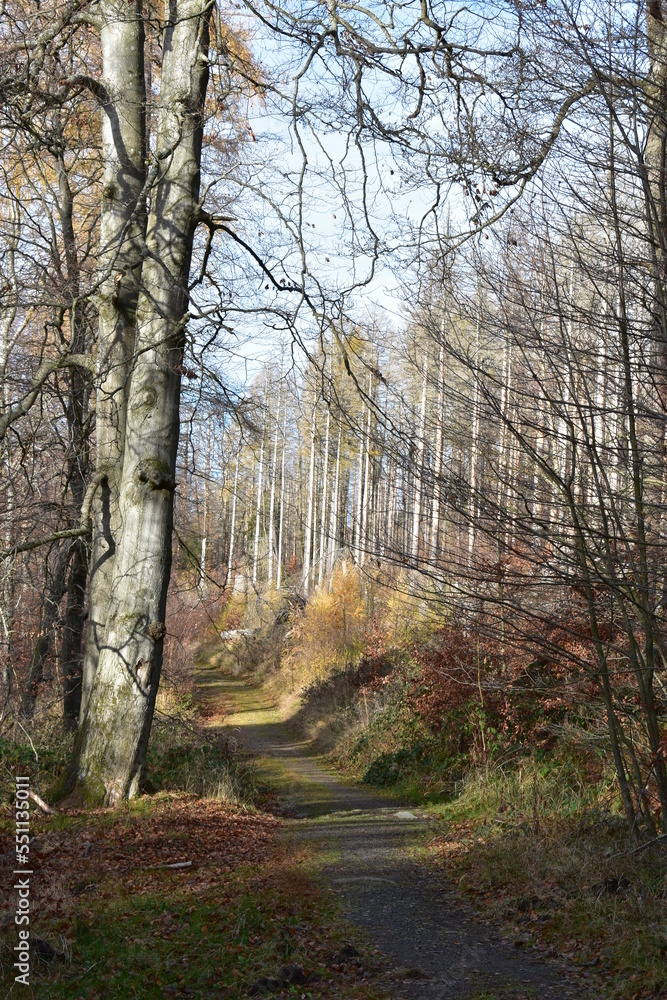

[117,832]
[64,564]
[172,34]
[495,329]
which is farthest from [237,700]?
[495,329]

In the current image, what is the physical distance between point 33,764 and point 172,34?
7.42 metres

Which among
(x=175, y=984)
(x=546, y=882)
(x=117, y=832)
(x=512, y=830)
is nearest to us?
(x=175, y=984)

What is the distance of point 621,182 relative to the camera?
4340 mm

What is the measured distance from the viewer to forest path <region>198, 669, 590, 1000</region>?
4492mm

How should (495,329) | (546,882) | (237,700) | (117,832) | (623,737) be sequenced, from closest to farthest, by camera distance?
(495,329) < (623,737) < (546,882) < (117,832) < (237,700)

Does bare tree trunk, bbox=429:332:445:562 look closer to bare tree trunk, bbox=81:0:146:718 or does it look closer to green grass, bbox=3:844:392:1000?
green grass, bbox=3:844:392:1000

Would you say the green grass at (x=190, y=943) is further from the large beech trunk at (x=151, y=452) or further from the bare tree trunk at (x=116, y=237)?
the bare tree trunk at (x=116, y=237)

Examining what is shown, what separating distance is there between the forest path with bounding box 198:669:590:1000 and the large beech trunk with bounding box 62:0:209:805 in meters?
2.07

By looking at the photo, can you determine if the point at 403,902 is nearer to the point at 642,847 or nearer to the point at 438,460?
the point at 642,847

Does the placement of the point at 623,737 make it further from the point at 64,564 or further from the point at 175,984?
the point at 64,564

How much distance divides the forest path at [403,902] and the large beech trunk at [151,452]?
2.07 m

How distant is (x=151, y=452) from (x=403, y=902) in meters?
4.48

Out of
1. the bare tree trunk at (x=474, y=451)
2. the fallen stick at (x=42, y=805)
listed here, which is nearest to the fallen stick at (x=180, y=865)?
the fallen stick at (x=42, y=805)

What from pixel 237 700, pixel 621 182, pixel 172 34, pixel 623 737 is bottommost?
pixel 237 700
